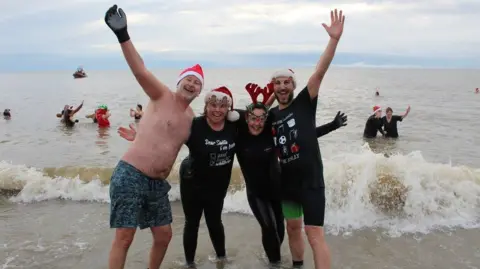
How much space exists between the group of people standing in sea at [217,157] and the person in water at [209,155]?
11 millimetres

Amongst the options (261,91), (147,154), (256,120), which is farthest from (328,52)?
(147,154)

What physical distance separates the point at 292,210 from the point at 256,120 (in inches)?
42.4

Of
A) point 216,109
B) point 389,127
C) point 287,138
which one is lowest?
point 389,127

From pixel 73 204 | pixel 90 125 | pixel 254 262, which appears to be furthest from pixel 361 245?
pixel 90 125

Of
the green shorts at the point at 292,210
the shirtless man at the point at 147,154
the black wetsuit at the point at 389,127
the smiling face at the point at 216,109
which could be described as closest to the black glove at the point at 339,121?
the green shorts at the point at 292,210

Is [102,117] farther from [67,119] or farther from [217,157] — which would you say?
[217,157]

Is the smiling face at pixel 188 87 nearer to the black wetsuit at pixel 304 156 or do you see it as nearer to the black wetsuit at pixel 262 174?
the black wetsuit at pixel 262 174

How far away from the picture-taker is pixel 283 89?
429cm

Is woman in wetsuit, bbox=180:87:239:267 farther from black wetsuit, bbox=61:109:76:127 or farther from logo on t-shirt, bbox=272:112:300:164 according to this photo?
black wetsuit, bbox=61:109:76:127

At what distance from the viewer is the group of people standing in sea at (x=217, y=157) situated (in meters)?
3.86

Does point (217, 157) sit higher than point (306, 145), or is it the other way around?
point (306, 145)

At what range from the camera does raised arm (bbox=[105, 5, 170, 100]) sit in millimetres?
3584

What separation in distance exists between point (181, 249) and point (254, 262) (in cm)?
111

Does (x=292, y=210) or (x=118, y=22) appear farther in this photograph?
(x=292, y=210)
